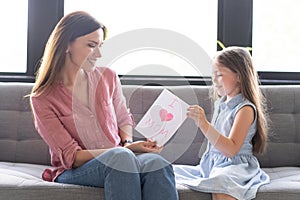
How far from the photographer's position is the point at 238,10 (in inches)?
104

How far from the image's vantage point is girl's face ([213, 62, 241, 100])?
200cm

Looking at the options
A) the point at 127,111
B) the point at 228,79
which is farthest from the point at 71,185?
the point at 228,79

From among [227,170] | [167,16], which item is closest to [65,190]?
[227,170]

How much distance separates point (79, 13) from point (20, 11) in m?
1.01

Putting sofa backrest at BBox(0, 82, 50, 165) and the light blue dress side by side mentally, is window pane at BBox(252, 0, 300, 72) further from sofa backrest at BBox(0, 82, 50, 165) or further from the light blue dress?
sofa backrest at BBox(0, 82, 50, 165)

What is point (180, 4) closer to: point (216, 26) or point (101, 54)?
point (216, 26)

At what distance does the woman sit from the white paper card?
69 mm

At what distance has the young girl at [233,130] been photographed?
184 centimetres

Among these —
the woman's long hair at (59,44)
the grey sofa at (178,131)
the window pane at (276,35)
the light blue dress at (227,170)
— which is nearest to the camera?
the light blue dress at (227,170)

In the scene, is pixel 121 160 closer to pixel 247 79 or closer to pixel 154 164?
pixel 154 164

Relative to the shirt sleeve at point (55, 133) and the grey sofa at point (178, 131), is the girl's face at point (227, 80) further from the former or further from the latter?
the shirt sleeve at point (55, 133)

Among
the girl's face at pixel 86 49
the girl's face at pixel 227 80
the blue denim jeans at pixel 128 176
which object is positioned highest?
the girl's face at pixel 86 49

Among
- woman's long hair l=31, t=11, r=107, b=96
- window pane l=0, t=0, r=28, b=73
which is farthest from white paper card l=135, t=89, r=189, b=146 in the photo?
window pane l=0, t=0, r=28, b=73

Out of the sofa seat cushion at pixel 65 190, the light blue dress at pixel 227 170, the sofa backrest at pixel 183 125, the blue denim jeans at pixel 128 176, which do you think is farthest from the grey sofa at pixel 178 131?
the blue denim jeans at pixel 128 176
